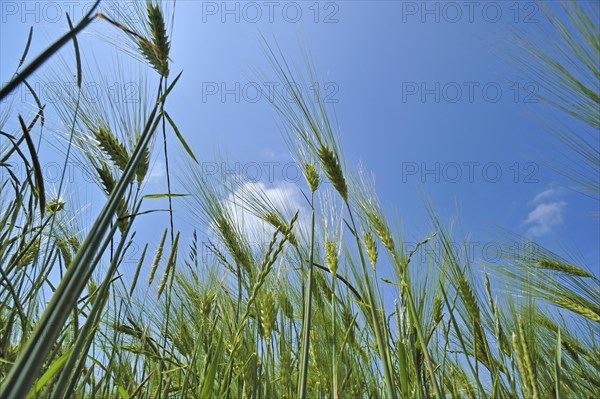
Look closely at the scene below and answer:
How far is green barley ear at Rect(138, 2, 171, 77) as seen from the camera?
3.38 feet

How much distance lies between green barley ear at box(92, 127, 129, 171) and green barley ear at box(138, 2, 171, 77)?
26 centimetres

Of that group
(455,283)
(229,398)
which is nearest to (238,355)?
(229,398)

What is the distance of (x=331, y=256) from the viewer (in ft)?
4.85

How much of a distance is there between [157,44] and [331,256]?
2.72ft

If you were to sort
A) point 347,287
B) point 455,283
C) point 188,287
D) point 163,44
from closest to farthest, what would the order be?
point 163,44 < point 455,283 < point 347,287 < point 188,287

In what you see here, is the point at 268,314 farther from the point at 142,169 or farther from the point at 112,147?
the point at 112,147

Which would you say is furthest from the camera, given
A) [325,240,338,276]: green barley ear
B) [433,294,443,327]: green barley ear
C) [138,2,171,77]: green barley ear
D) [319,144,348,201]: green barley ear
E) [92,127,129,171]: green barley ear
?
[433,294,443,327]: green barley ear

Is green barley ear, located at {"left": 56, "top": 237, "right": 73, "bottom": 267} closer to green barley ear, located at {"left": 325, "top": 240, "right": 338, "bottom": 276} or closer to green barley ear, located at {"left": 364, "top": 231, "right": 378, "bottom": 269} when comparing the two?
green barley ear, located at {"left": 325, "top": 240, "right": 338, "bottom": 276}

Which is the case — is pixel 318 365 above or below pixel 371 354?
below

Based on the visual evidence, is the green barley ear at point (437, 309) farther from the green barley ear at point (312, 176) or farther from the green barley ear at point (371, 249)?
the green barley ear at point (312, 176)

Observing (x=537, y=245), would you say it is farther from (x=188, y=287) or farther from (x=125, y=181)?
(x=125, y=181)

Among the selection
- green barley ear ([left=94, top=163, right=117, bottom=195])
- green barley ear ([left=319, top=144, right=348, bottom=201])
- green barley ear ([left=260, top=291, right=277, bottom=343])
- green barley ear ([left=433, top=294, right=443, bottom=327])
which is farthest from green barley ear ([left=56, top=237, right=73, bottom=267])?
green barley ear ([left=433, top=294, right=443, bottom=327])

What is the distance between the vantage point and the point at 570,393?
205 centimetres

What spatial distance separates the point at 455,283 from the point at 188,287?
119cm
